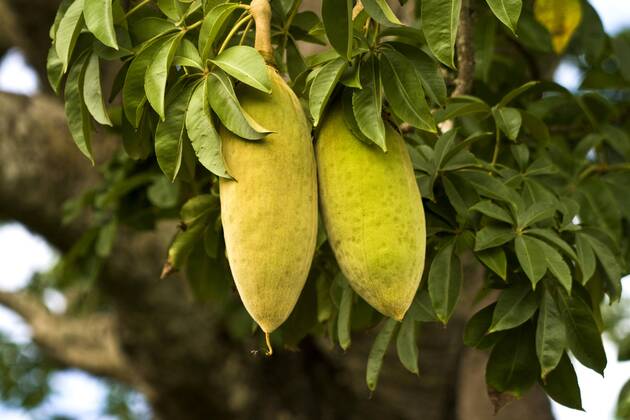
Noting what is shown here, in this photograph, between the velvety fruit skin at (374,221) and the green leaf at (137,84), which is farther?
the green leaf at (137,84)

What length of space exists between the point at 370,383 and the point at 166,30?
0.50m

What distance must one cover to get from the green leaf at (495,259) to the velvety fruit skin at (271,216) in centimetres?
33

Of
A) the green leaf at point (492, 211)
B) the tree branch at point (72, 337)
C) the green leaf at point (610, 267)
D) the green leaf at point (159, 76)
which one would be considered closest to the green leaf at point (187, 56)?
the green leaf at point (159, 76)

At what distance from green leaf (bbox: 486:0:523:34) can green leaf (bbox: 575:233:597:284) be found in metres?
0.38

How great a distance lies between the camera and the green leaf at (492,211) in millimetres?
1156

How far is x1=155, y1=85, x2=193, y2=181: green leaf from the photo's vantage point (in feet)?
3.23

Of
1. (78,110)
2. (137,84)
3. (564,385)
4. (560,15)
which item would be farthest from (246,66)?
(560,15)

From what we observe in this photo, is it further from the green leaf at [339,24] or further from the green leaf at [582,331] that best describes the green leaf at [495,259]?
the green leaf at [339,24]

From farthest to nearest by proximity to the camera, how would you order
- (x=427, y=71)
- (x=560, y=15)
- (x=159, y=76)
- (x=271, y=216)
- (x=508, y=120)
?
(x=560, y=15)
(x=508, y=120)
(x=427, y=71)
(x=159, y=76)
(x=271, y=216)

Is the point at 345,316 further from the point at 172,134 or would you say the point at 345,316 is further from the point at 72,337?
the point at 72,337

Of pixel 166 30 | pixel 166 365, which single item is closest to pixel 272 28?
pixel 166 30

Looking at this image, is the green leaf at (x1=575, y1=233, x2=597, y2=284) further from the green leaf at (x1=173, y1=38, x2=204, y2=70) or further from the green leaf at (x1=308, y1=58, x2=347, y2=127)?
the green leaf at (x1=173, y1=38, x2=204, y2=70)

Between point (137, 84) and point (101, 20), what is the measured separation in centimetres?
8

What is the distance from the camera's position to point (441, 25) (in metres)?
0.95
